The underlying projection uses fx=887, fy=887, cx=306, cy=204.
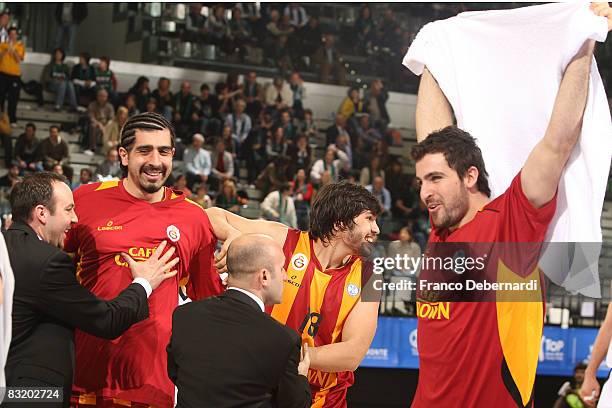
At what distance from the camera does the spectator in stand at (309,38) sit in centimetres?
2220

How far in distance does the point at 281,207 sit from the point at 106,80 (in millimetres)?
5515

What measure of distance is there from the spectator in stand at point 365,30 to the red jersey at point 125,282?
18.4 metres

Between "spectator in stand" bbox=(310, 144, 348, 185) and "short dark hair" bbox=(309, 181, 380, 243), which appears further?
"spectator in stand" bbox=(310, 144, 348, 185)

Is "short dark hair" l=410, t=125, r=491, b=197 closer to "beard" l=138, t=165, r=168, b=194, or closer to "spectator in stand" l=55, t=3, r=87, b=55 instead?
"beard" l=138, t=165, r=168, b=194

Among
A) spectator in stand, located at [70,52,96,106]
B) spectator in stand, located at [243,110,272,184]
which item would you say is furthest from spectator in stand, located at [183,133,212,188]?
spectator in stand, located at [70,52,96,106]

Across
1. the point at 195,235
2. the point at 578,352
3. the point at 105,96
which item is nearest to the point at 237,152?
the point at 105,96

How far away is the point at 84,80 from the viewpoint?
18688mm

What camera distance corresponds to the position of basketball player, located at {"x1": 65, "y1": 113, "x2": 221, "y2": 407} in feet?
15.6

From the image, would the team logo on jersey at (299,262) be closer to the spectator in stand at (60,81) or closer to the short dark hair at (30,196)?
the short dark hair at (30,196)

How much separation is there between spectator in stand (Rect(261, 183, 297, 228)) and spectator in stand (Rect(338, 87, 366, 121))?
5.37m

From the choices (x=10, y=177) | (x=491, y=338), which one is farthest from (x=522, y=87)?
(x=10, y=177)

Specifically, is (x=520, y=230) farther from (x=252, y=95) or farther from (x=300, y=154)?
(x=252, y=95)

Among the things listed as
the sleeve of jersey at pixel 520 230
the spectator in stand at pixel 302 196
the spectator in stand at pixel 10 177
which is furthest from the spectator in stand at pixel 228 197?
the sleeve of jersey at pixel 520 230

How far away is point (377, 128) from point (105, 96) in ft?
21.0
